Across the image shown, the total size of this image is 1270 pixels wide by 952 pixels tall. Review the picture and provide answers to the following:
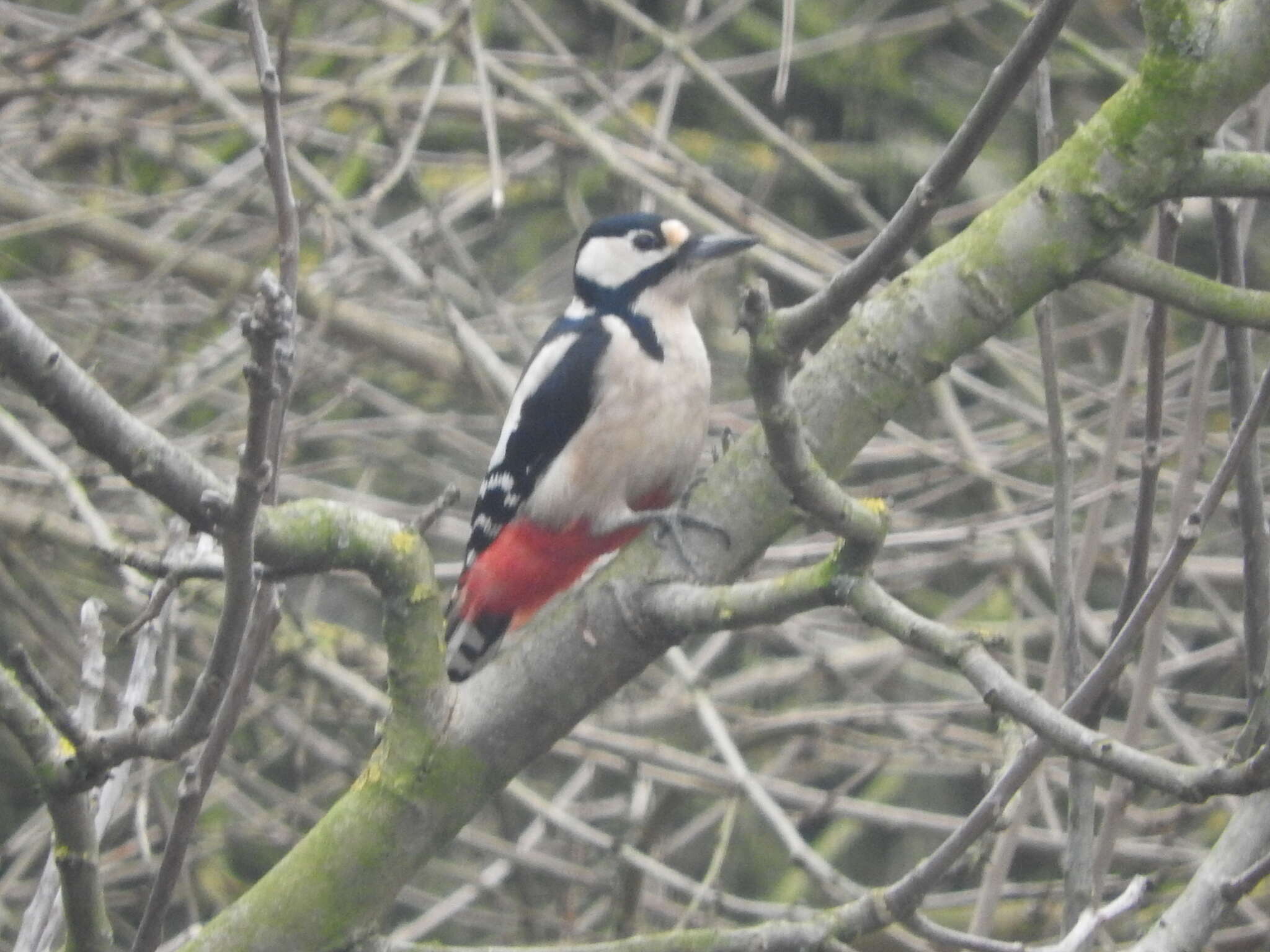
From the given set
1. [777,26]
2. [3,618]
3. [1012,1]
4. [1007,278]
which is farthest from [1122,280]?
[777,26]

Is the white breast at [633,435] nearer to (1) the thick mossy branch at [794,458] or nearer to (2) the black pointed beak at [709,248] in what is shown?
(2) the black pointed beak at [709,248]

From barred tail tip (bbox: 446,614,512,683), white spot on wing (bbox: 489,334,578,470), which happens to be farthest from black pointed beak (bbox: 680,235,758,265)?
barred tail tip (bbox: 446,614,512,683)

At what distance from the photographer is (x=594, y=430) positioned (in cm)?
348

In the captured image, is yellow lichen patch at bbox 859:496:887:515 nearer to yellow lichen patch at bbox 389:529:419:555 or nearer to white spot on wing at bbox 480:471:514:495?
yellow lichen patch at bbox 389:529:419:555

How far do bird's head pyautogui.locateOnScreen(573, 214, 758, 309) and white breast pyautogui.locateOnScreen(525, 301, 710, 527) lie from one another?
5.1 inches

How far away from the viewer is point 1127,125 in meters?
2.05

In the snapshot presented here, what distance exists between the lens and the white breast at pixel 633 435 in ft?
11.1

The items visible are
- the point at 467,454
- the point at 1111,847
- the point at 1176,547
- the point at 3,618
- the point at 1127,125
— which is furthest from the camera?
the point at 467,454

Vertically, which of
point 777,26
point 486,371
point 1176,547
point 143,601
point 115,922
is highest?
point 777,26

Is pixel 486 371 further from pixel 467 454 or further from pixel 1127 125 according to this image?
pixel 1127 125

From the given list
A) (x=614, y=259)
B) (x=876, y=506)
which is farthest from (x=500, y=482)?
(x=876, y=506)

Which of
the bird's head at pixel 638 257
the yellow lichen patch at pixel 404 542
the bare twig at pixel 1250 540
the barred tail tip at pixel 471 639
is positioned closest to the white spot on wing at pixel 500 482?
the barred tail tip at pixel 471 639

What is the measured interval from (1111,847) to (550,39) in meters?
2.93

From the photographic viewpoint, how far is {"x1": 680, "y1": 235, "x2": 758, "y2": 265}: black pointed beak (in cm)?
351
